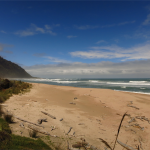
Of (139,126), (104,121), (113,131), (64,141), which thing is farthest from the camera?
(104,121)

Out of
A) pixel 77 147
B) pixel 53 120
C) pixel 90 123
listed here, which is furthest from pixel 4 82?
pixel 77 147

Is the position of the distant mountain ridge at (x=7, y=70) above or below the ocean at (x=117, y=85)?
above

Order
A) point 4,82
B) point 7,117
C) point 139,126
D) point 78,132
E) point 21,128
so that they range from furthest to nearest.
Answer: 1. point 4,82
2. point 139,126
3. point 78,132
4. point 7,117
5. point 21,128

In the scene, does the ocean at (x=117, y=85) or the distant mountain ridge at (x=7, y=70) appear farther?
the distant mountain ridge at (x=7, y=70)

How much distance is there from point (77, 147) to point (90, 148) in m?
0.60

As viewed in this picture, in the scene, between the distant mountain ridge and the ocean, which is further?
the distant mountain ridge

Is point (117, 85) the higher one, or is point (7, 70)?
point (7, 70)

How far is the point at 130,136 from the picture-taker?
6.77 m

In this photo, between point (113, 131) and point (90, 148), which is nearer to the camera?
point (90, 148)

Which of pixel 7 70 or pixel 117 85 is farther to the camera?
pixel 7 70

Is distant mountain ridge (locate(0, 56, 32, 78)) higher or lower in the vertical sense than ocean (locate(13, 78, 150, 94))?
higher

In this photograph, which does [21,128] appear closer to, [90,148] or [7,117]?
[7,117]

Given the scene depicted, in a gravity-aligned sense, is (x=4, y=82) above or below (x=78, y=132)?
above

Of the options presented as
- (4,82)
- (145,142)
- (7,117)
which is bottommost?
(145,142)
